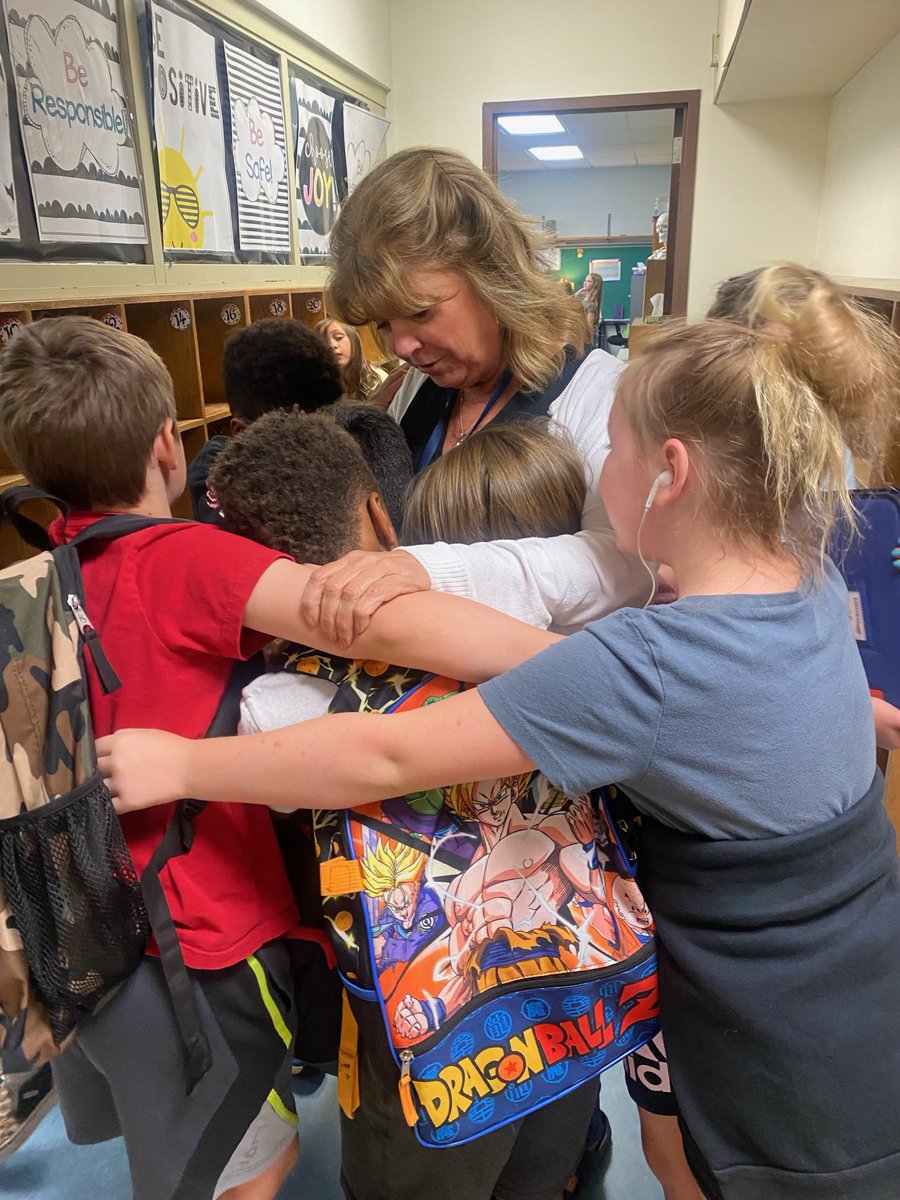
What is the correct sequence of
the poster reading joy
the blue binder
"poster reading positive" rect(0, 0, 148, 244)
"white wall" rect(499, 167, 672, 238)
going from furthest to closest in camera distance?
"white wall" rect(499, 167, 672, 238) → the poster reading joy → "poster reading positive" rect(0, 0, 148, 244) → the blue binder

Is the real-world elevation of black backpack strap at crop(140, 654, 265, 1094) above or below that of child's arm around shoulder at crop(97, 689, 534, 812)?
below

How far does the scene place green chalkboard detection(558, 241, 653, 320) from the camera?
8.84 meters

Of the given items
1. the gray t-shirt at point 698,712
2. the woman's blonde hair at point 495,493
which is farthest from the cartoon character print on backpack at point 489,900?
the woman's blonde hair at point 495,493

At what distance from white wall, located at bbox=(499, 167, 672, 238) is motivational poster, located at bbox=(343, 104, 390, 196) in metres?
7.88

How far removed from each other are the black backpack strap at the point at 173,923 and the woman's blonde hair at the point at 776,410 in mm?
563

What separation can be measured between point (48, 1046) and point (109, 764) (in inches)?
12.2

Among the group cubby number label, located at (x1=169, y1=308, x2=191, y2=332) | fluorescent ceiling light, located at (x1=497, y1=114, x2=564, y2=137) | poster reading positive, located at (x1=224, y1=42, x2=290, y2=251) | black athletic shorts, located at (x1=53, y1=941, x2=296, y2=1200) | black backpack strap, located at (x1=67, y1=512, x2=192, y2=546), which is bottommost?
black athletic shorts, located at (x1=53, y1=941, x2=296, y2=1200)

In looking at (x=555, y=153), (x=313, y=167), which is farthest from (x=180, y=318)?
(x=555, y=153)

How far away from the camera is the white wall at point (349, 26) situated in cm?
345

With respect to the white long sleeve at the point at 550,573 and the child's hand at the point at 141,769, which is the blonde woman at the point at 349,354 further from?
the child's hand at the point at 141,769

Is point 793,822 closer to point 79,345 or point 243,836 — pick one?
point 243,836

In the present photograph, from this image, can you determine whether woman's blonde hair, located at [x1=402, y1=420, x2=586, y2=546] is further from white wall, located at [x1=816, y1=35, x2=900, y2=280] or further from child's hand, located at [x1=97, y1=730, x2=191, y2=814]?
white wall, located at [x1=816, y1=35, x2=900, y2=280]

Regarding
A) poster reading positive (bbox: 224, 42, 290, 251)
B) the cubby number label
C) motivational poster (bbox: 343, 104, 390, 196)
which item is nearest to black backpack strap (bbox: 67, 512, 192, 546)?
the cubby number label

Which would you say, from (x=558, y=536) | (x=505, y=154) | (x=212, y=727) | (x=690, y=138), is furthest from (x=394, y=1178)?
(x=505, y=154)
